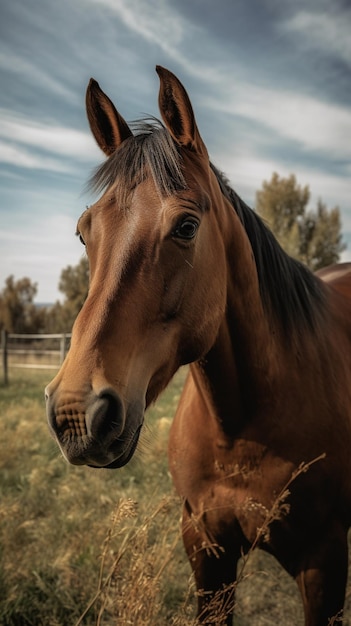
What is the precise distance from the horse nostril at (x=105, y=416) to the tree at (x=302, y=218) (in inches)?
942

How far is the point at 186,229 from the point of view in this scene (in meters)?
1.61

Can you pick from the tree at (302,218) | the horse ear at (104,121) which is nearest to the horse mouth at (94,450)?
the horse ear at (104,121)

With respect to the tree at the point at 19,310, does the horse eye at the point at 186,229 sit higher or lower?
higher

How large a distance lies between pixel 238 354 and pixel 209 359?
0.13m

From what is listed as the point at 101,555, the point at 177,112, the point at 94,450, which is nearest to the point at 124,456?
the point at 94,450

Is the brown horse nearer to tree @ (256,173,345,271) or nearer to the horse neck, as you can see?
the horse neck

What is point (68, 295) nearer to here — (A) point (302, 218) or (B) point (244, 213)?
(A) point (302, 218)

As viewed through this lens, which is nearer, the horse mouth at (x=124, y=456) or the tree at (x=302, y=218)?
the horse mouth at (x=124, y=456)

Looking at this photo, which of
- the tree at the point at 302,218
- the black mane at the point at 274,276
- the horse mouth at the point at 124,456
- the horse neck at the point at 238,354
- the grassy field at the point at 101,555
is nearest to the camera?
the horse mouth at the point at 124,456

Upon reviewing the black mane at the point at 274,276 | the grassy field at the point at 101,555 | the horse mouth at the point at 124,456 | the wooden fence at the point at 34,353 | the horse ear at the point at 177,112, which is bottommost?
the wooden fence at the point at 34,353

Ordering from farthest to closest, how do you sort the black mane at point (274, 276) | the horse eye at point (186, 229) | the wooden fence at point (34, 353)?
the wooden fence at point (34, 353) < the black mane at point (274, 276) < the horse eye at point (186, 229)

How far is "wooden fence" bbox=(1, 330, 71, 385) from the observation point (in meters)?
15.0

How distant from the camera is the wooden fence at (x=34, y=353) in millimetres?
14966

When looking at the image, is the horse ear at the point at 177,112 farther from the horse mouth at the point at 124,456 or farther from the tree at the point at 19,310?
the tree at the point at 19,310
